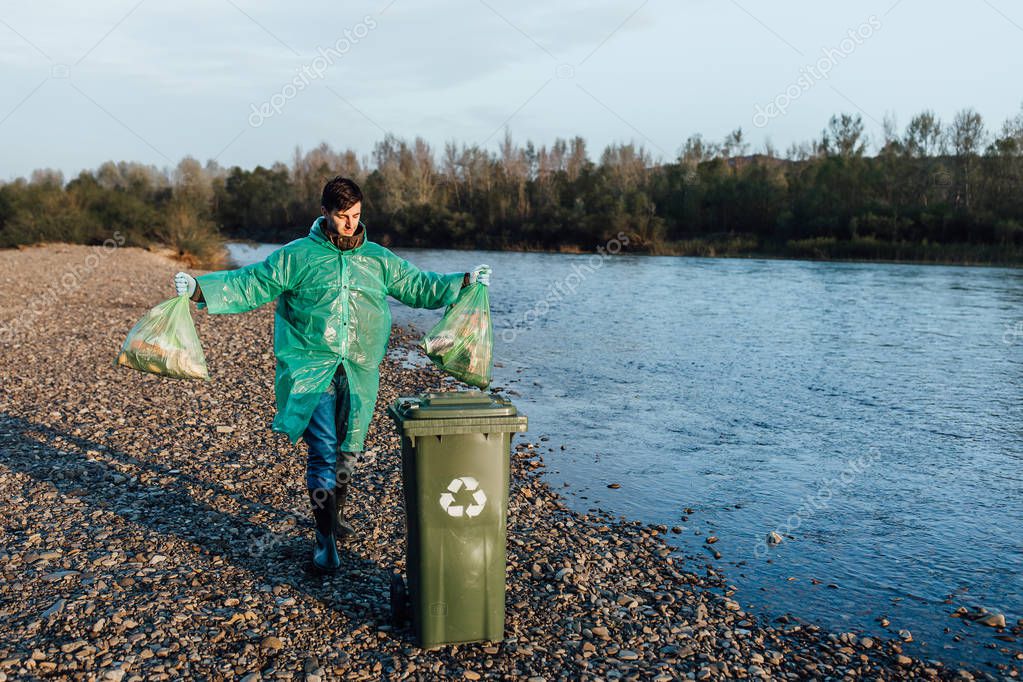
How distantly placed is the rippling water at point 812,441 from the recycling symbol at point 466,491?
209 cm

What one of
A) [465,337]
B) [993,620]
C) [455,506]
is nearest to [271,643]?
[455,506]

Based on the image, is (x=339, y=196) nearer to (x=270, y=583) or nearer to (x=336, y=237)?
(x=336, y=237)

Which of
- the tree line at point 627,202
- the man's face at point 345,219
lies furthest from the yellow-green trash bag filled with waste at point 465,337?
the tree line at point 627,202

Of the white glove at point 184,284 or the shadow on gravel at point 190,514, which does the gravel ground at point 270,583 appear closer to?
the shadow on gravel at point 190,514

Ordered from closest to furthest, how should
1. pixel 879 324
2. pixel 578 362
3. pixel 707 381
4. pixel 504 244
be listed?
pixel 707 381 < pixel 578 362 < pixel 879 324 < pixel 504 244

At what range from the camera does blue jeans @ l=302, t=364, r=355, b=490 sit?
4.39 metres

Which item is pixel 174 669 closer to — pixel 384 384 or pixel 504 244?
pixel 384 384

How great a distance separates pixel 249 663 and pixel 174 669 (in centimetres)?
30

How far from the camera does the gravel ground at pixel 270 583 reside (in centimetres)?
372

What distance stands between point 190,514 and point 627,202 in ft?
169

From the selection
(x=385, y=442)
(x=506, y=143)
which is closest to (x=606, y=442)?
(x=385, y=442)

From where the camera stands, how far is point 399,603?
3973mm

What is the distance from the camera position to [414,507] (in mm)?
3727

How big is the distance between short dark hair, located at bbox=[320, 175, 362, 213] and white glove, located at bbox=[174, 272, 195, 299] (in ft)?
2.47
